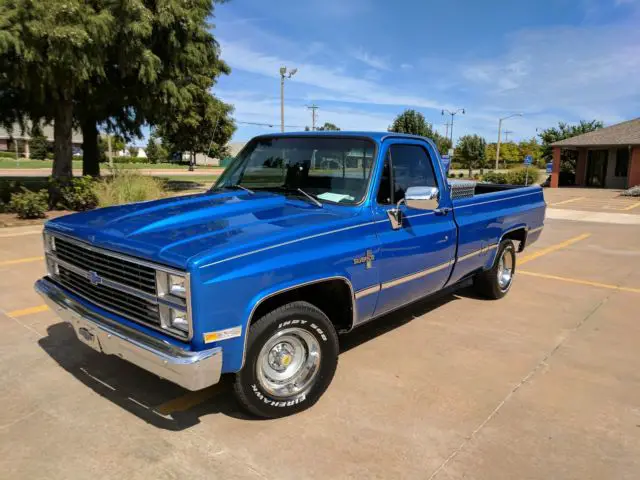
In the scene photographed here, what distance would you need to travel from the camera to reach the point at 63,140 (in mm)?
14859

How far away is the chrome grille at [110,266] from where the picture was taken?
293cm

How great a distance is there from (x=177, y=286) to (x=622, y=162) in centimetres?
3462

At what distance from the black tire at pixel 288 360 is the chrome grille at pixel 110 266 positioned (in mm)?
685

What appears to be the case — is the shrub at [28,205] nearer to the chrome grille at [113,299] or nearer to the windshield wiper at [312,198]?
the chrome grille at [113,299]

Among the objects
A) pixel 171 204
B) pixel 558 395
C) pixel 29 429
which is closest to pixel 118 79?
pixel 171 204

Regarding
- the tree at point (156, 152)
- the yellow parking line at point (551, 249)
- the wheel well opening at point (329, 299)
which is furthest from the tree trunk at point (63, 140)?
the tree at point (156, 152)

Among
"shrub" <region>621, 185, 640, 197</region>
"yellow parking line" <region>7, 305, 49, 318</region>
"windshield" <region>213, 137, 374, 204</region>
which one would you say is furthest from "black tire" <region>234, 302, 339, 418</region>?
"shrub" <region>621, 185, 640, 197</region>

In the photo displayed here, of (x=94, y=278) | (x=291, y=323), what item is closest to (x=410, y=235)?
(x=291, y=323)

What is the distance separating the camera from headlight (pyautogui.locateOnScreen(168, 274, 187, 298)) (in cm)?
274

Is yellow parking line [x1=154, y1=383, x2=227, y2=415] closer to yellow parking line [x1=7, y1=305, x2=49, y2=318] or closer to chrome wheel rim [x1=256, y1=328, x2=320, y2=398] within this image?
chrome wheel rim [x1=256, y1=328, x2=320, y2=398]

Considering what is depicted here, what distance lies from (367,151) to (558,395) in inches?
94.1

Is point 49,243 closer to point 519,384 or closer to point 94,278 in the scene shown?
point 94,278

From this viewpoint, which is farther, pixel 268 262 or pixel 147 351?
pixel 268 262

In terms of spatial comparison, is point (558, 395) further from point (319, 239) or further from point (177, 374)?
point (177, 374)
